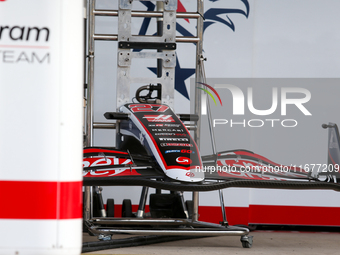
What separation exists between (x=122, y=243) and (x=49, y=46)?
6.87ft

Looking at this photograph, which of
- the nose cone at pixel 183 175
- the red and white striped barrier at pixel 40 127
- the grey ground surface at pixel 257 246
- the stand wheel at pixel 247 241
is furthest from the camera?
the stand wheel at pixel 247 241

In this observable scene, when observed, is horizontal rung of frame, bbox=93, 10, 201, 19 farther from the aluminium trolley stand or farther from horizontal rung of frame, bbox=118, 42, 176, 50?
horizontal rung of frame, bbox=118, 42, 176, 50

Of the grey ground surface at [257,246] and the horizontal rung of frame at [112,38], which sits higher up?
the horizontal rung of frame at [112,38]

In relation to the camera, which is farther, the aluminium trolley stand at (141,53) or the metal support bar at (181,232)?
the aluminium trolley stand at (141,53)

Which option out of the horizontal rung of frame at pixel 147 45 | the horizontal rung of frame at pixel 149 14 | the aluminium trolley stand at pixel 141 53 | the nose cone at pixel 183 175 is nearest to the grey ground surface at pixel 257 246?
the aluminium trolley stand at pixel 141 53

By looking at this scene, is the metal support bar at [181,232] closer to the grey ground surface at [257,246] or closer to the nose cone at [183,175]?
the grey ground surface at [257,246]

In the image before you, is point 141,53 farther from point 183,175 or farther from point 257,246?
point 257,246

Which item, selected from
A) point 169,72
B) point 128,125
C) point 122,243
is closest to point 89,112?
point 128,125

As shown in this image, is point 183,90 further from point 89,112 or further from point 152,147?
point 152,147

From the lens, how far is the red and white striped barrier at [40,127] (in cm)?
133

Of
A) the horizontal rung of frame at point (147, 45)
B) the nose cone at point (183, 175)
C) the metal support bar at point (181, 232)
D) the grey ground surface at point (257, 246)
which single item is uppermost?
Answer: the horizontal rung of frame at point (147, 45)

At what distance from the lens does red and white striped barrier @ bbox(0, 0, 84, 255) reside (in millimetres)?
1325

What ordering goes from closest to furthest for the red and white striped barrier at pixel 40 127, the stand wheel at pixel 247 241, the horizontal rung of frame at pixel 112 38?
1. the red and white striped barrier at pixel 40 127
2. the stand wheel at pixel 247 241
3. the horizontal rung of frame at pixel 112 38

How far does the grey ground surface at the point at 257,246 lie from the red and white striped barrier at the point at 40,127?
1733 millimetres
